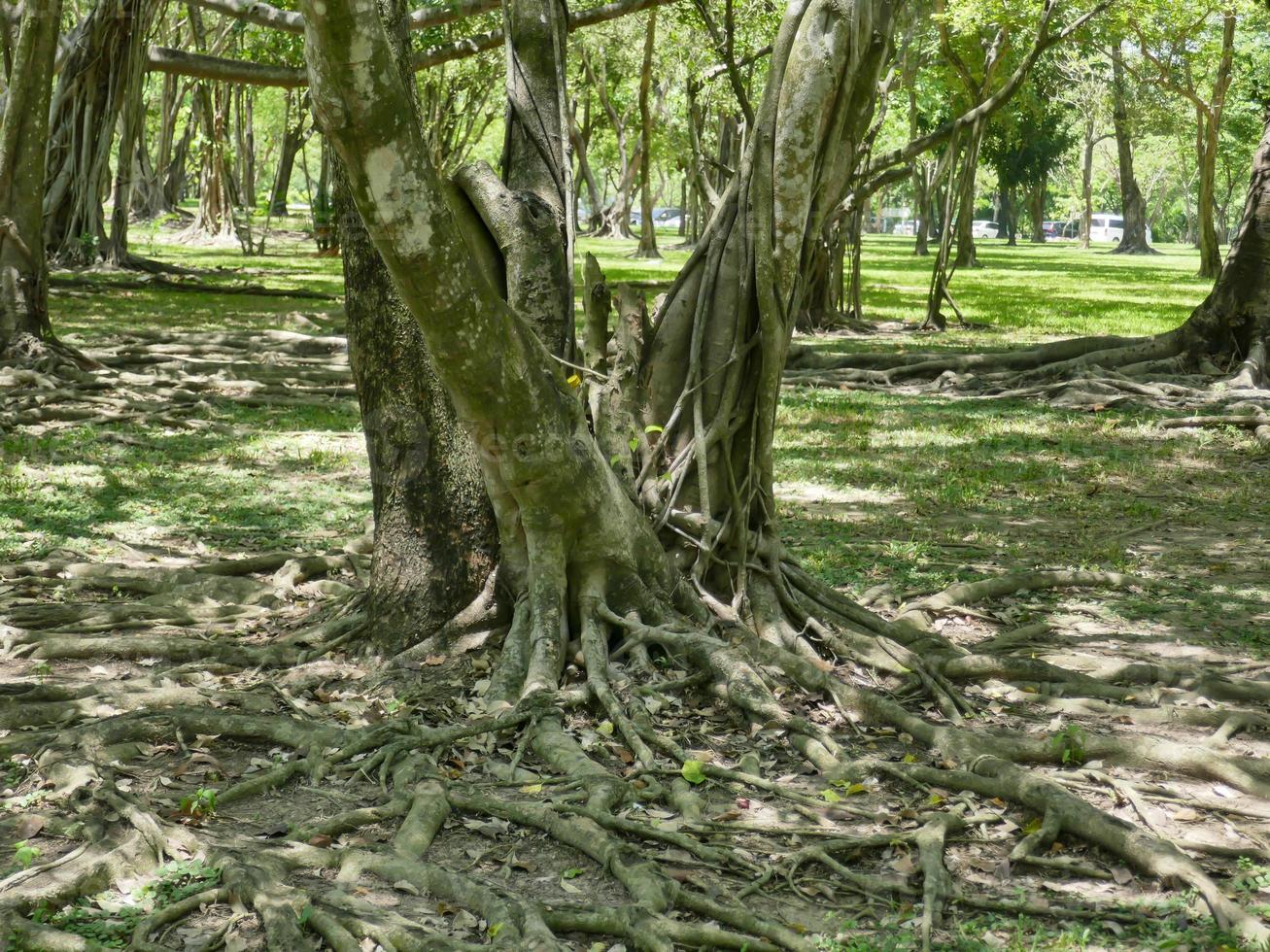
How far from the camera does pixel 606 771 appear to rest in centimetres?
448

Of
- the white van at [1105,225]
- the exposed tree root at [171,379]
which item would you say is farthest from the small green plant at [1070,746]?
the white van at [1105,225]

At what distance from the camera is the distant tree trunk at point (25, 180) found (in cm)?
1126

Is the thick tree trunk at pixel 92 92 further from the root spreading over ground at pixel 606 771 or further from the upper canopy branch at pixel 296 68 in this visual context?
the root spreading over ground at pixel 606 771

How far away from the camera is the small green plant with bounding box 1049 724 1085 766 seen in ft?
15.3

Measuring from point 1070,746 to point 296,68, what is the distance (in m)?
14.7

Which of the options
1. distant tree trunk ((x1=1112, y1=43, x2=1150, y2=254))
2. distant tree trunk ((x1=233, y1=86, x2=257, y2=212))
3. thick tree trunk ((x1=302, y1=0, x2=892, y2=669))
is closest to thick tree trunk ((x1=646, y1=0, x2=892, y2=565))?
thick tree trunk ((x1=302, y1=0, x2=892, y2=669))

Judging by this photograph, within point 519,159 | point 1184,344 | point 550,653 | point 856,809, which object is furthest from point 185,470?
point 1184,344

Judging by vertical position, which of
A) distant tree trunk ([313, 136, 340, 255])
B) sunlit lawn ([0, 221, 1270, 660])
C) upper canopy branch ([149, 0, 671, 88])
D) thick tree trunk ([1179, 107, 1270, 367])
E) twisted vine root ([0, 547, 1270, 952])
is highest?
upper canopy branch ([149, 0, 671, 88])

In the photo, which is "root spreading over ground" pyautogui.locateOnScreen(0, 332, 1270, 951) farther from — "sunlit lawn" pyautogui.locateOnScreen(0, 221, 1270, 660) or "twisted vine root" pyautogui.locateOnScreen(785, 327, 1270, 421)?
"twisted vine root" pyautogui.locateOnScreen(785, 327, 1270, 421)

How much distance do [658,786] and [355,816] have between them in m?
0.97

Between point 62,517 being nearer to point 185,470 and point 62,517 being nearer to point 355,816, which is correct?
point 185,470

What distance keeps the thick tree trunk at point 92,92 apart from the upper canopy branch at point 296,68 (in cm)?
50

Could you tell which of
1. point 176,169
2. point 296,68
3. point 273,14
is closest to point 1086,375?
point 273,14

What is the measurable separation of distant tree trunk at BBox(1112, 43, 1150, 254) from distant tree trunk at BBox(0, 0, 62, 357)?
2453 cm
